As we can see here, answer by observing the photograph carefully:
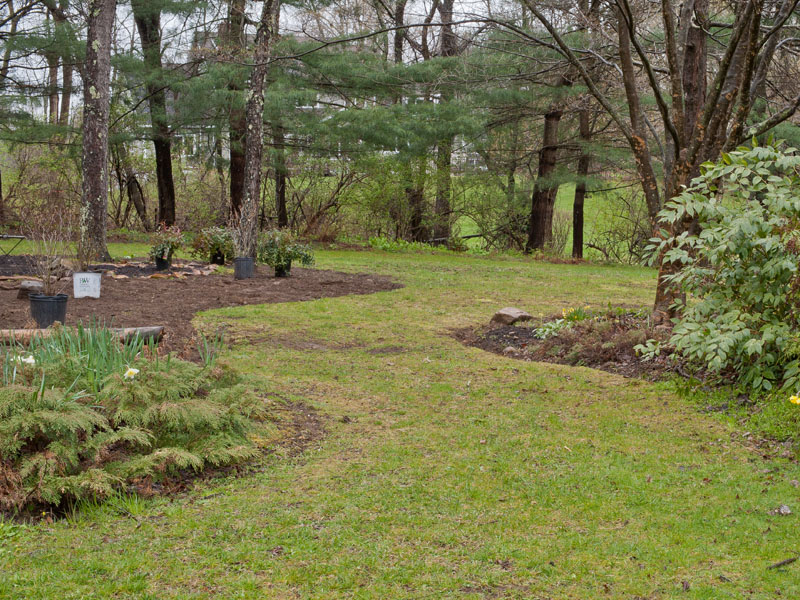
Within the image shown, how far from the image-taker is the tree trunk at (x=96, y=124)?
12.6 metres

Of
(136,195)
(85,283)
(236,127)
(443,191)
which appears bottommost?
(85,283)

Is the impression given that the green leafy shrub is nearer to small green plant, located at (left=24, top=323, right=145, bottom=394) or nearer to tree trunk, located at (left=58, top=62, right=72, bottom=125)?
small green plant, located at (left=24, top=323, right=145, bottom=394)

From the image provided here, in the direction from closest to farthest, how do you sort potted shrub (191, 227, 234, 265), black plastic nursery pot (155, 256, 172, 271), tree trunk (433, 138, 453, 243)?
1. black plastic nursery pot (155, 256, 172, 271)
2. potted shrub (191, 227, 234, 265)
3. tree trunk (433, 138, 453, 243)

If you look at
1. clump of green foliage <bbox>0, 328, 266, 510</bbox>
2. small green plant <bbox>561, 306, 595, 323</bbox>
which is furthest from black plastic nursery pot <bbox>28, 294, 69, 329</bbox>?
small green plant <bbox>561, 306, 595, 323</bbox>

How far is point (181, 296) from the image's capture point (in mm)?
9594

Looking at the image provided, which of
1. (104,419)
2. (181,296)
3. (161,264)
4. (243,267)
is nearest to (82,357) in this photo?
(104,419)

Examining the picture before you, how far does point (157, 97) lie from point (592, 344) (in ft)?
49.6

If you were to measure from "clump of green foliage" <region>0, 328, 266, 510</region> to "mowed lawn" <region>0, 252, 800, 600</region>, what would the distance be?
185mm

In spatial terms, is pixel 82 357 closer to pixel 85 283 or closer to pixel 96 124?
pixel 85 283

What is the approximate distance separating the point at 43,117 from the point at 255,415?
19.4m

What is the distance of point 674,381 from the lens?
5.59 meters

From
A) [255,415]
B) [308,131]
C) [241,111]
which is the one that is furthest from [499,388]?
[241,111]

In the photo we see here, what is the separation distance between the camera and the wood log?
17.0ft

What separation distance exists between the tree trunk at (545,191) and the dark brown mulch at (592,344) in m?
11.0
